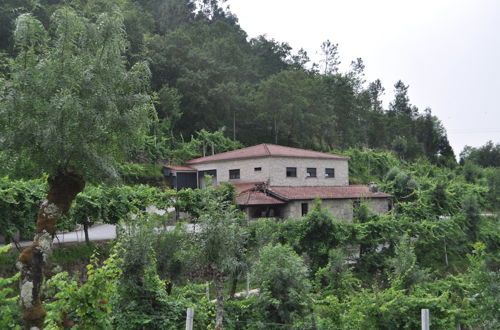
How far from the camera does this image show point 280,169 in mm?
33656

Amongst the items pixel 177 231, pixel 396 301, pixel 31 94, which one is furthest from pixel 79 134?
pixel 396 301

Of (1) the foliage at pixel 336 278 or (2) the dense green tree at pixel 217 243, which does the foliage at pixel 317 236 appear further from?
(2) the dense green tree at pixel 217 243

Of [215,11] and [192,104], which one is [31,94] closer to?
[192,104]

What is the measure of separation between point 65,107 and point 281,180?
27.4 metres

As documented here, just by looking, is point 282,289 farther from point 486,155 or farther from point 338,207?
point 486,155

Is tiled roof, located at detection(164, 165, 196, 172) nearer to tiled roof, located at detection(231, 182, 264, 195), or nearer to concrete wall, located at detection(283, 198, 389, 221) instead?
tiled roof, located at detection(231, 182, 264, 195)

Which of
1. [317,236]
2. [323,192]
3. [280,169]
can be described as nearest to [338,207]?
[323,192]

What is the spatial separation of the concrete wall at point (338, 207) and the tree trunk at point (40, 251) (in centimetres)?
2144

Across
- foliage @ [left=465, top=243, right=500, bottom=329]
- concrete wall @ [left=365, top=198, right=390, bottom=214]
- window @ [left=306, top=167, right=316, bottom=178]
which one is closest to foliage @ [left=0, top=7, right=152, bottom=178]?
foliage @ [left=465, top=243, right=500, bottom=329]

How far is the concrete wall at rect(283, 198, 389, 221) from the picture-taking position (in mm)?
29812

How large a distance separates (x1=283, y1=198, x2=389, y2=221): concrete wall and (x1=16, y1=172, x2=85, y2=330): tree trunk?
70.3 ft

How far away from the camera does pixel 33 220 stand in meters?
17.3

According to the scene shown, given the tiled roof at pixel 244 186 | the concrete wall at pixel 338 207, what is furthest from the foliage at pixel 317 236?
the tiled roof at pixel 244 186

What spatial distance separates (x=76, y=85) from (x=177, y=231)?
26.0 feet
